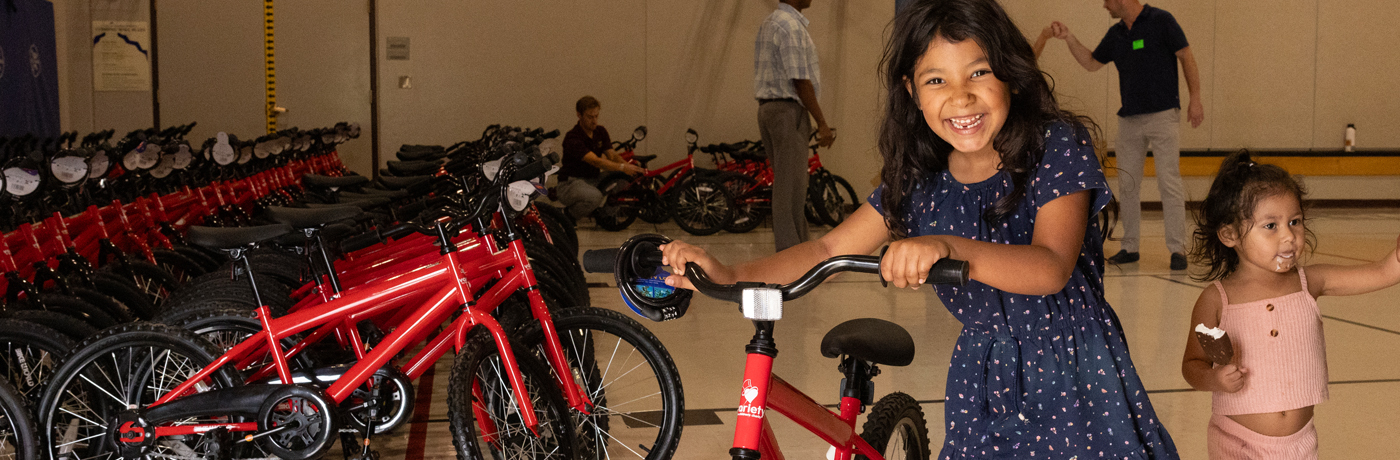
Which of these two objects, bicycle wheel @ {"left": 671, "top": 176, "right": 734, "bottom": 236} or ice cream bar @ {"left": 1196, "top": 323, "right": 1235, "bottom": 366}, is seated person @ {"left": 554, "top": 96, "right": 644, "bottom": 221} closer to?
bicycle wheel @ {"left": 671, "top": 176, "right": 734, "bottom": 236}

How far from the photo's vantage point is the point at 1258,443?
1.77 metres

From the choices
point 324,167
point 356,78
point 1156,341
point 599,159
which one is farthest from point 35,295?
point 356,78

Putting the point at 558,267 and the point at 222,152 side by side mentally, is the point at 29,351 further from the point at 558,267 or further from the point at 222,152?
the point at 222,152

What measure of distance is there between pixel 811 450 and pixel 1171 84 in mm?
4212

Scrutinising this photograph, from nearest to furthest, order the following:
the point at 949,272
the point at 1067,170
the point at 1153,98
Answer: the point at 949,272 → the point at 1067,170 → the point at 1153,98

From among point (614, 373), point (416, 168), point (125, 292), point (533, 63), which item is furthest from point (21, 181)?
point (533, 63)

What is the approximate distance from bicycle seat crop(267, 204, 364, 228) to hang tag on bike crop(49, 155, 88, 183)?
920 mm

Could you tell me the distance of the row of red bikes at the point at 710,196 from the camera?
8.26 meters

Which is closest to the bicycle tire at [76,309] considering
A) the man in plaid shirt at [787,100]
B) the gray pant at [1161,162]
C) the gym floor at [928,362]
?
the gym floor at [928,362]

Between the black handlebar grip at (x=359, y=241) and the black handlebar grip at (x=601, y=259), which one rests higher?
the black handlebar grip at (x=601, y=259)

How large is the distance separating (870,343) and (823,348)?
8 centimetres

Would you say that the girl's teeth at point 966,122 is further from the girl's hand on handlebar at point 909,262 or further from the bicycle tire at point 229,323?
the bicycle tire at point 229,323

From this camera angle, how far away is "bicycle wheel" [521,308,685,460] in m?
2.48

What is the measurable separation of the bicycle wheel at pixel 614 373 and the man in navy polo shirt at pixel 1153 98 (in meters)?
3.94
